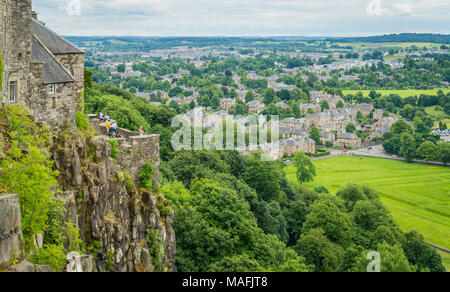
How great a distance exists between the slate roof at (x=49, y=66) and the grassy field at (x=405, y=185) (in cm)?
5256

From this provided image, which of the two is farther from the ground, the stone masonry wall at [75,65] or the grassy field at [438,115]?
the stone masonry wall at [75,65]

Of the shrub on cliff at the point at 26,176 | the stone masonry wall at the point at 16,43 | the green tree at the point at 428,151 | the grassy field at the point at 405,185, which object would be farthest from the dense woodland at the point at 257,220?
the green tree at the point at 428,151

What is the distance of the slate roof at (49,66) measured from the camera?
2248 cm

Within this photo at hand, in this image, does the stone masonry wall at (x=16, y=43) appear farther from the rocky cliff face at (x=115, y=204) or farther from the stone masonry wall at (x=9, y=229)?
the stone masonry wall at (x=9, y=229)

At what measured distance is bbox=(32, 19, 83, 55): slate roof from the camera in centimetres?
2414

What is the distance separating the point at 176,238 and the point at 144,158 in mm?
6294

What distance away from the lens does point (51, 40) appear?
24516mm

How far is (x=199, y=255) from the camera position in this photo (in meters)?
30.5

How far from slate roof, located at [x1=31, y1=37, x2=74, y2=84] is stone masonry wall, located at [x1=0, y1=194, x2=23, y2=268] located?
8502 millimetres

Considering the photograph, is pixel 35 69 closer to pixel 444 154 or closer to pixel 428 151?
pixel 444 154

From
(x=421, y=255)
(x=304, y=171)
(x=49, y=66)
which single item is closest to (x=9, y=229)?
(x=49, y=66)

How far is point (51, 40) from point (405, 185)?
91.4 metres

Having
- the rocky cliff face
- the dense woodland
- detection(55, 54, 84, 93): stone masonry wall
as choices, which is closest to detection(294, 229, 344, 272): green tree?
the dense woodland

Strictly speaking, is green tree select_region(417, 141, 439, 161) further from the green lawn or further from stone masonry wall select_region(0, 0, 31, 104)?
stone masonry wall select_region(0, 0, 31, 104)
